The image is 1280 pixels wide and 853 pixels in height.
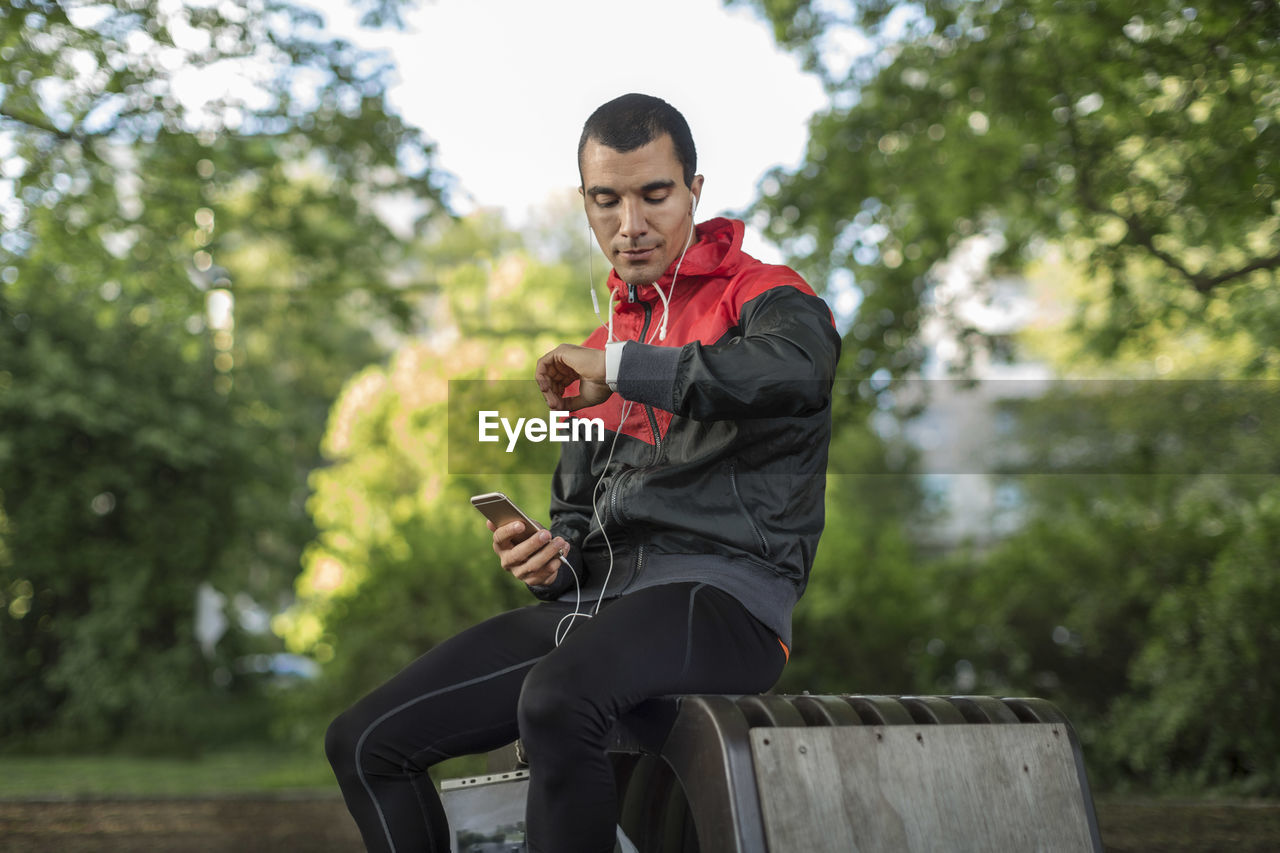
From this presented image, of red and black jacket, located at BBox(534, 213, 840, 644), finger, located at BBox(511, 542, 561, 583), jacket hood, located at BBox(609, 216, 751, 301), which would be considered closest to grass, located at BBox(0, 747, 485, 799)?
finger, located at BBox(511, 542, 561, 583)

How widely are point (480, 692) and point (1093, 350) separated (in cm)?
849

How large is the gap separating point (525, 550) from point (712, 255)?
72cm

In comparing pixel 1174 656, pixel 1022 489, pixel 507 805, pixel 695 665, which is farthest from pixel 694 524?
pixel 1022 489

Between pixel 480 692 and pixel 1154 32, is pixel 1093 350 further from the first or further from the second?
pixel 480 692

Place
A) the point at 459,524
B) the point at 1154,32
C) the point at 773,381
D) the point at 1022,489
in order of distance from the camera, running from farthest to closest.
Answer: the point at 1022,489
the point at 459,524
the point at 1154,32
the point at 773,381

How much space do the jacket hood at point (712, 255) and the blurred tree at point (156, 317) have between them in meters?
5.64

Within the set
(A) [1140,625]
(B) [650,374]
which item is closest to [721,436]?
(B) [650,374]

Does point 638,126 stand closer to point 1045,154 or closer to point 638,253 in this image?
point 638,253

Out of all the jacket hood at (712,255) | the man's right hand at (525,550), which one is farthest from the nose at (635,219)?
the man's right hand at (525,550)

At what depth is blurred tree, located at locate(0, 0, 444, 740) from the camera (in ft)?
24.8

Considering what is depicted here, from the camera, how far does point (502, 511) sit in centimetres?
231

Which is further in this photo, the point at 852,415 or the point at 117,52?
the point at 852,415

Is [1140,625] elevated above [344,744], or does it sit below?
below

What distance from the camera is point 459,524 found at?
950 centimetres
